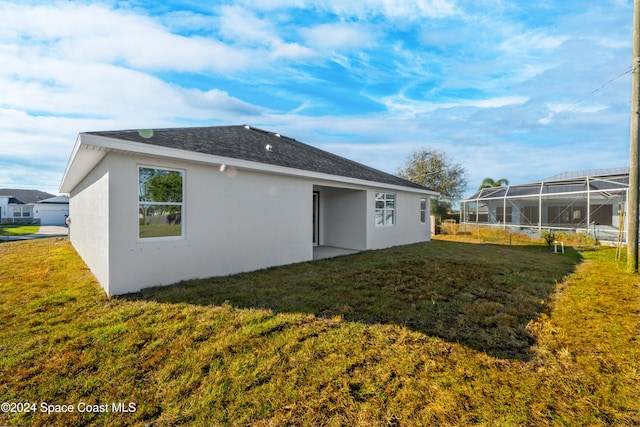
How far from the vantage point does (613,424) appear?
2133mm

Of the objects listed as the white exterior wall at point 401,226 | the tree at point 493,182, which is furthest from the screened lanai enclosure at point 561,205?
the tree at point 493,182

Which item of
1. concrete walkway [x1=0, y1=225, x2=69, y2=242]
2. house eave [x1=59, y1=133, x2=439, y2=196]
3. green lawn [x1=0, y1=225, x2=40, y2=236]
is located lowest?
concrete walkway [x1=0, y1=225, x2=69, y2=242]

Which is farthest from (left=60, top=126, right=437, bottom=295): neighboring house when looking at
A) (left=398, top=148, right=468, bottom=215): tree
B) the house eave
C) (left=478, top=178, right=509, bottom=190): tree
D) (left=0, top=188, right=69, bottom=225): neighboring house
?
(left=0, top=188, right=69, bottom=225): neighboring house

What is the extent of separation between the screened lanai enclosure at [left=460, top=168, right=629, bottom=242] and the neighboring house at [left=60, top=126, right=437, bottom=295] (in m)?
14.3

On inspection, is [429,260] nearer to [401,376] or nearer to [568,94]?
[401,376]

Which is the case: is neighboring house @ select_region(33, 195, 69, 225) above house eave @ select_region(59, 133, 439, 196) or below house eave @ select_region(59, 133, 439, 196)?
below

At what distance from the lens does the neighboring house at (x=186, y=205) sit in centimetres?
524

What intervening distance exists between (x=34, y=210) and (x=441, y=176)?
49.0m

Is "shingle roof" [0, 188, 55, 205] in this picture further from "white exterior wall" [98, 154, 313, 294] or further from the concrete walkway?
"white exterior wall" [98, 154, 313, 294]

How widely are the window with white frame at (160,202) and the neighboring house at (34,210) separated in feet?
117

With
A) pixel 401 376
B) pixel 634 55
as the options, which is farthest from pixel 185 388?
pixel 634 55

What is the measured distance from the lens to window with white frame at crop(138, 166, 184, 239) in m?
5.59

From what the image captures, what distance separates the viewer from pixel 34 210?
3366 centimetres

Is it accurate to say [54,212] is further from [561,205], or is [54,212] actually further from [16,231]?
[561,205]
